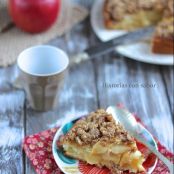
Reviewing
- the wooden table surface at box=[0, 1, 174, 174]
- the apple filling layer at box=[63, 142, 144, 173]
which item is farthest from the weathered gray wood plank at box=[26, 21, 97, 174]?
the apple filling layer at box=[63, 142, 144, 173]

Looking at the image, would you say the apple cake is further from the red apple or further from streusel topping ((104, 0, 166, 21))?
the red apple

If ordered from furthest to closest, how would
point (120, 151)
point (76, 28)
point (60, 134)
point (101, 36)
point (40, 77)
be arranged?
1. point (76, 28)
2. point (101, 36)
3. point (40, 77)
4. point (60, 134)
5. point (120, 151)

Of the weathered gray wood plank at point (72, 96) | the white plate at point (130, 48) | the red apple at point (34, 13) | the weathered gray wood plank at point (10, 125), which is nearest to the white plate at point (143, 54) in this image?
the white plate at point (130, 48)

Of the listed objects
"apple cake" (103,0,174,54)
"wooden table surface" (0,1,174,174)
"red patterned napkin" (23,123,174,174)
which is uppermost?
"apple cake" (103,0,174,54)

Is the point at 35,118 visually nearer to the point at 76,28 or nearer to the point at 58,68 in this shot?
the point at 58,68

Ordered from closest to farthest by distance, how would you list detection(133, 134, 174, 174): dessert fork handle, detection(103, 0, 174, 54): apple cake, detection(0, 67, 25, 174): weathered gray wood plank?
detection(133, 134, 174, 174): dessert fork handle
detection(0, 67, 25, 174): weathered gray wood plank
detection(103, 0, 174, 54): apple cake

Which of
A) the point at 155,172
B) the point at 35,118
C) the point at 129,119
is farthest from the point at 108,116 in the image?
the point at 35,118

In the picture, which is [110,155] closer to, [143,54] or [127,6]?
[143,54]
